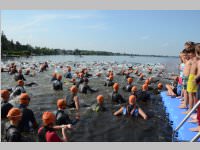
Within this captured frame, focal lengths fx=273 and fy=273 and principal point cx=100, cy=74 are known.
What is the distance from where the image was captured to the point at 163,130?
10.3 metres

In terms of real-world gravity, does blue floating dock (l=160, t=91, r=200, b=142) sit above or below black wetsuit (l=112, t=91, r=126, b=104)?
above

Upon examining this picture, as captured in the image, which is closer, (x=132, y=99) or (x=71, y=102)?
(x=132, y=99)

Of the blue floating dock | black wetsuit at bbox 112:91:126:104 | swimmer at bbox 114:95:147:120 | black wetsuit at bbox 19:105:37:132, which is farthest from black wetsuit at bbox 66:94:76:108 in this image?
the blue floating dock

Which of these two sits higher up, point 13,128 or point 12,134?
point 13,128

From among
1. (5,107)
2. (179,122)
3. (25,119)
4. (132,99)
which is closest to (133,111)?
(132,99)

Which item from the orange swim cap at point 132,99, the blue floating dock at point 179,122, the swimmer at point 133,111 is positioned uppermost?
the orange swim cap at point 132,99

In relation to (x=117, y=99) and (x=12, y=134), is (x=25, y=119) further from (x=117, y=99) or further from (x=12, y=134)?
(x=117, y=99)

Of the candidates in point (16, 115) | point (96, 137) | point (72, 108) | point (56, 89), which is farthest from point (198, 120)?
point (56, 89)

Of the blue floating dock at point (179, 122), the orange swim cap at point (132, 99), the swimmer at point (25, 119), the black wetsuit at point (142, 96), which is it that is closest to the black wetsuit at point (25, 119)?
the swimmer at point (25, 119)

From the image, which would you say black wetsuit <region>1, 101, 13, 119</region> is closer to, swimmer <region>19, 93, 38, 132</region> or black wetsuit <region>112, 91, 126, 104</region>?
swimmer <region>19, 93, 38, 132</region>

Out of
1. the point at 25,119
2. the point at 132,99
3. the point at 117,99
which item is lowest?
the point at 117,99

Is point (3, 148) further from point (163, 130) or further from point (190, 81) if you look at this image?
point (163, 130)

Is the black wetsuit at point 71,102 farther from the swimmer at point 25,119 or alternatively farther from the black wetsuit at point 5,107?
the swimmer at point 25,119

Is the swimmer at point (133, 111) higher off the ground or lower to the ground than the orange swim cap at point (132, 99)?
lower
